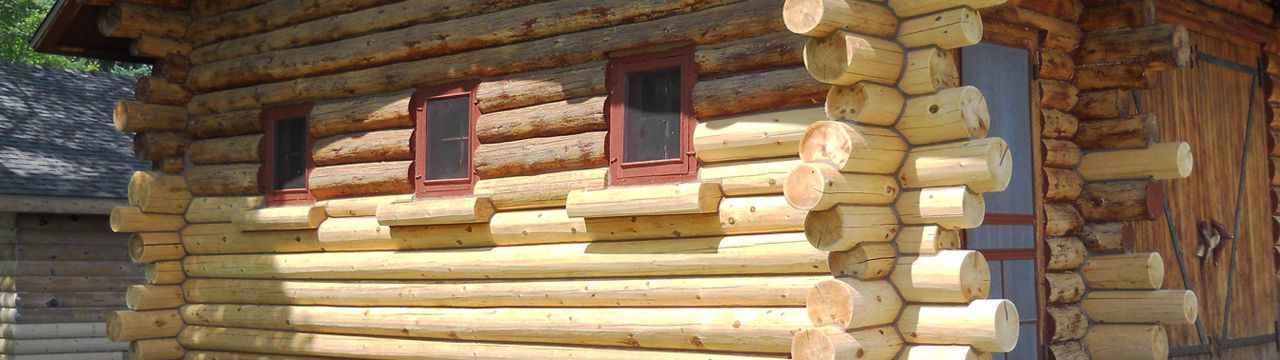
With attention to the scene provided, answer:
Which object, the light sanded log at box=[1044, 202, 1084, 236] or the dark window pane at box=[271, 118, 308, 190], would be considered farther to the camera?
the dark window pane at box=[271, 118, 308, 190]

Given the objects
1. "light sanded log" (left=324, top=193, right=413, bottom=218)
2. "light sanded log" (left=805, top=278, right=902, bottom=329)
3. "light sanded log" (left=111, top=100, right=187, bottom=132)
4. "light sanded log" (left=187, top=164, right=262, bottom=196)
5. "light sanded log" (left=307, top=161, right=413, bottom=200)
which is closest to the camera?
"light sanded log" (left=805, top=278, right=902, bottom=329)

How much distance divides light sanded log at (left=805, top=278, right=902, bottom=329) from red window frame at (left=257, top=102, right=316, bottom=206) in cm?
550

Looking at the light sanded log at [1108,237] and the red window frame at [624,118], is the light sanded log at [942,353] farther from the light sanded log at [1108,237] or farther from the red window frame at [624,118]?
the light sanded log at [1108,237]

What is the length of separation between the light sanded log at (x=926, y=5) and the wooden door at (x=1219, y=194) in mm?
3144

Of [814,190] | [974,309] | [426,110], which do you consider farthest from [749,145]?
[426,110]

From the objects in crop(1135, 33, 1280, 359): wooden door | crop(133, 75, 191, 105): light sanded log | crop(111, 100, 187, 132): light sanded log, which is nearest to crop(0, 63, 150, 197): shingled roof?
crop(111, 100, 187, 132): light sanded log

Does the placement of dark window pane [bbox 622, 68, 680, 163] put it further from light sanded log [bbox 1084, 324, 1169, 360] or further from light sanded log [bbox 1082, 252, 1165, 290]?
light sanded log [bbox 1084, 324, 1169, 360]

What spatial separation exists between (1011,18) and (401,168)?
451 cm

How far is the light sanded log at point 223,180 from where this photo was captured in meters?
11.9

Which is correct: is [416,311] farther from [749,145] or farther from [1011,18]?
[1011,18]

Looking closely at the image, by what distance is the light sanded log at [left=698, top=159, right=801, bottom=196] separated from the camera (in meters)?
8.13

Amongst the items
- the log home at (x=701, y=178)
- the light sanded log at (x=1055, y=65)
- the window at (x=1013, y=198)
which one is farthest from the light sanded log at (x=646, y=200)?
the light sanded log at (x=1055, y=65)

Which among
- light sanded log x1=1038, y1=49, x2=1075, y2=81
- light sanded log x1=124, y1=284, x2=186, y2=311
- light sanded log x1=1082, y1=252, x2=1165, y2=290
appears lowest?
light sanded log x1=124, y1=284, x2=186, y2=311

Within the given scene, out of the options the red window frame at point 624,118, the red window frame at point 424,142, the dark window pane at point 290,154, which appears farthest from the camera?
the dark window pane at point 290,154
